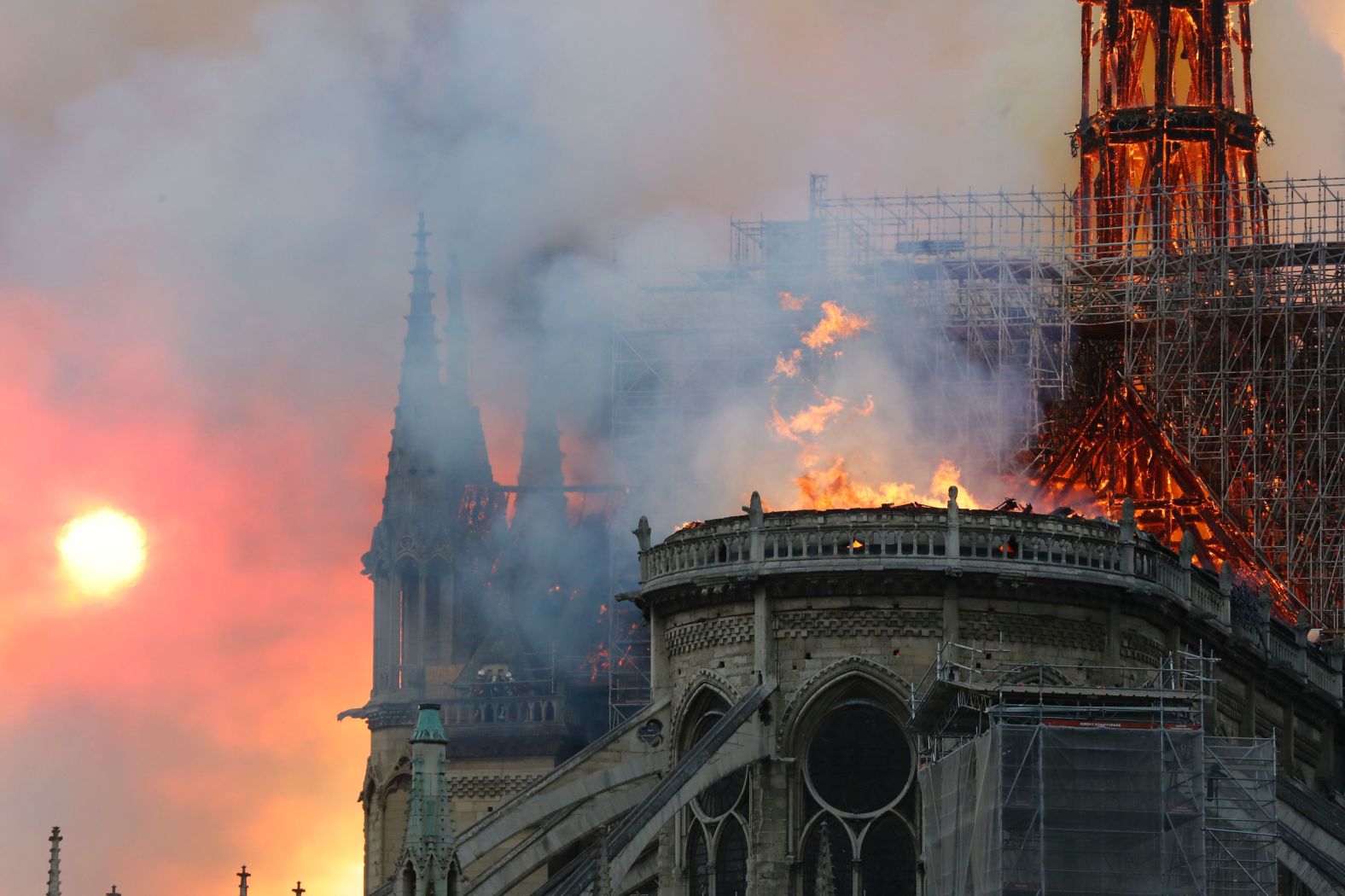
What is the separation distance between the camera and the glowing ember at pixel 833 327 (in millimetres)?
81500

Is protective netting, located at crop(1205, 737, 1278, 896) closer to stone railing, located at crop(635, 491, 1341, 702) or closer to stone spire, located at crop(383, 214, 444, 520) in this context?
stone railing, located at crop(635, 491, 1341, 702)

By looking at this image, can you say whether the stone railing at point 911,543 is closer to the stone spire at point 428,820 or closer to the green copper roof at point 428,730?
the green copper roof at point 428,730

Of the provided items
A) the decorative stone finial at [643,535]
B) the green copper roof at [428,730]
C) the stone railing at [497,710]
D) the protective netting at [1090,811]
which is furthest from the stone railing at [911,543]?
the stone railing at [497,710]

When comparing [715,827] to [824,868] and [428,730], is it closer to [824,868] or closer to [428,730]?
[824,868]

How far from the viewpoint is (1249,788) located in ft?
200

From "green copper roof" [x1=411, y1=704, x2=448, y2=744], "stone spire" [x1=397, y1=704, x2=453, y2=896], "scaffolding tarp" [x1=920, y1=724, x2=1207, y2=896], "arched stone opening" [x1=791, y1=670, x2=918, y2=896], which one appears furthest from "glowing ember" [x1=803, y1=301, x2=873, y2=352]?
"scaffolding tarp" [x1=920, y1=724, x2=1207, y2=896]

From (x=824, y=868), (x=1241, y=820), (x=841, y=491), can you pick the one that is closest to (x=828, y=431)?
(x=841, y=491)

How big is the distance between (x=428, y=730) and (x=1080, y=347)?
99.5 ft

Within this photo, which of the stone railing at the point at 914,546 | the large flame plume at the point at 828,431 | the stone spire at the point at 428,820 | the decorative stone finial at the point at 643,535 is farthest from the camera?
the large flame plume at the point at 828,431

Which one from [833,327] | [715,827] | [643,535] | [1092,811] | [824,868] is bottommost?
[824,868]

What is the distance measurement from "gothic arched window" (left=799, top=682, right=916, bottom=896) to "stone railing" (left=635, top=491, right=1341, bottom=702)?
8.41 ft

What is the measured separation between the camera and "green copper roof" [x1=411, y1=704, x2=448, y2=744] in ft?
198

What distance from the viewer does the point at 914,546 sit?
64.6 meters

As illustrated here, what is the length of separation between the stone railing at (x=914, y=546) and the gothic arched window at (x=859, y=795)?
2564 mm
